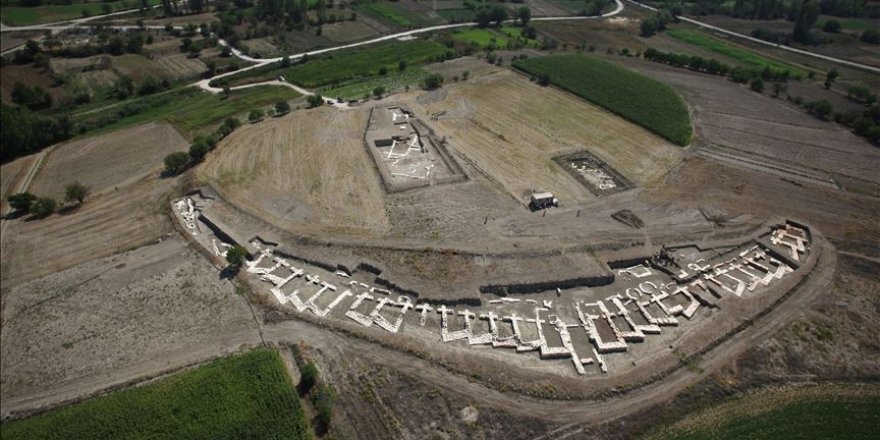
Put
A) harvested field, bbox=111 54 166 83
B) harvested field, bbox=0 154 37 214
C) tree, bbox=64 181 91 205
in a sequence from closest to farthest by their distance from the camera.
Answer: tree, bbox=64 181 91 205, harvested field, bbox=0 154 37 214, harvested field, bbox=111 54 166 83

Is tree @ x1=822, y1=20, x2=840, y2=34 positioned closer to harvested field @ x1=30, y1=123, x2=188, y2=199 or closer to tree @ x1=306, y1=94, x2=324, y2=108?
tree @ x1=306, y1=94, x2=324, y2=108

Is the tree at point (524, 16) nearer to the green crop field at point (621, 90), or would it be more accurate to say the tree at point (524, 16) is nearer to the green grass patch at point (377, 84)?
the green crop field at point (621, 90)

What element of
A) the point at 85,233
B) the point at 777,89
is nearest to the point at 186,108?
the point at 85,233

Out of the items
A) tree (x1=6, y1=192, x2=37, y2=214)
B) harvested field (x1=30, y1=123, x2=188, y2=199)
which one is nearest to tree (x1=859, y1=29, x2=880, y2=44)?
harvested field (x1=30, y1=123, x2=188, y2=199)

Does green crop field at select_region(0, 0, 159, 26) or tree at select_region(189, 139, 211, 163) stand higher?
green crop field at select_region(0, 0, 159, 26)

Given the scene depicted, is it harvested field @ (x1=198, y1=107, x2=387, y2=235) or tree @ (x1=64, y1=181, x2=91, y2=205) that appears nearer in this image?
harvested field @ (x1=198, y1=107, x2=387, y2=235)

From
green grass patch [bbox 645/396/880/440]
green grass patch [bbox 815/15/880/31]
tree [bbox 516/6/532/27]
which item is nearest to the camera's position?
green grass patch [bbox 645/396/880/440]

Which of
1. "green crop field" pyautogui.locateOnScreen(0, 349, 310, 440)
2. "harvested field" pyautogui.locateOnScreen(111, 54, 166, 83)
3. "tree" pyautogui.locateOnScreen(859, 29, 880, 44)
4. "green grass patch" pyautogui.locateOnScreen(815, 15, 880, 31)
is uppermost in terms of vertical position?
"green grass patch" pyautogui.locateOnScreen(815, 15, 880, 31)
